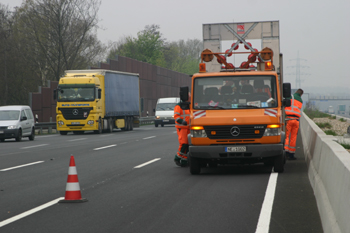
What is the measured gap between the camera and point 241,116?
12.1 meters

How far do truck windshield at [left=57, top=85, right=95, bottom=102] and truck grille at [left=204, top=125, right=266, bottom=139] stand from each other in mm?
23003

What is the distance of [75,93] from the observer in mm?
34625

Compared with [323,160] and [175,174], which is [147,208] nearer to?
[323,160]

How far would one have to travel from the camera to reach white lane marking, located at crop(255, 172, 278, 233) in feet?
22.9

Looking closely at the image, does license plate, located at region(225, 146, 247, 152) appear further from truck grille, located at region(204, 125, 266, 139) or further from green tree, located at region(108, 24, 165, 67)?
green tree, located at region(108, 24, 165, 67)

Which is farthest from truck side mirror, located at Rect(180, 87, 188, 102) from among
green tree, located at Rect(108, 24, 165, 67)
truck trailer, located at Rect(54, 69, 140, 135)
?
green tree, located at Rect(108, 24, 165, 67)

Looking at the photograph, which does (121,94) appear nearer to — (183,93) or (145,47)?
(183,93)

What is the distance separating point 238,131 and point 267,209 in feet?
Answer: 13.2

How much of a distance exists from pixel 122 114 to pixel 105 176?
2723 cm

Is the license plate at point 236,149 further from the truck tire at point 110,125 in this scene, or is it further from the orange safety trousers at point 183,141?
the truck tire at point 110,125

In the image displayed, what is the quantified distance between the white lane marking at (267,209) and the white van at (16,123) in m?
18.8

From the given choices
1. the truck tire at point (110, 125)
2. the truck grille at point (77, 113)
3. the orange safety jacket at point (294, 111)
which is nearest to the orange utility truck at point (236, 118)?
the orange safety jacket at point (294, 111)

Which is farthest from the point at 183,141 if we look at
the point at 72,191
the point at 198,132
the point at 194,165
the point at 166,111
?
the point at 166,111

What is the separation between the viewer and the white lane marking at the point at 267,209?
22.9 ft
